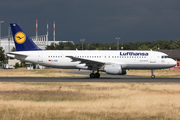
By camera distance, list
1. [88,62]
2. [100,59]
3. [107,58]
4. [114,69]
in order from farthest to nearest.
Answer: [100,59] → [107,58] → [88,62] → [114,69]

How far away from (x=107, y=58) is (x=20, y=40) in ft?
45.9

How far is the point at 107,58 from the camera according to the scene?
127ft

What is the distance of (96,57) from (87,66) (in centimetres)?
232

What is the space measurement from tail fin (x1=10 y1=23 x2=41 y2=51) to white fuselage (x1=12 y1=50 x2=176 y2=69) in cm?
109

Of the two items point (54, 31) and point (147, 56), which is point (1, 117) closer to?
point (147, 56)

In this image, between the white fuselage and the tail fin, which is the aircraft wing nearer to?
the white fuselage

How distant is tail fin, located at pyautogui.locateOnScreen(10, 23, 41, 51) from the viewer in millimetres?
40616

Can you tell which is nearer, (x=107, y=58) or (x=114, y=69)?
(x=114, y=69)

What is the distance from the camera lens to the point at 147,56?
38781 mm

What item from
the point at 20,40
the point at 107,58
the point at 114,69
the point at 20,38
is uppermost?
the point at 20,38

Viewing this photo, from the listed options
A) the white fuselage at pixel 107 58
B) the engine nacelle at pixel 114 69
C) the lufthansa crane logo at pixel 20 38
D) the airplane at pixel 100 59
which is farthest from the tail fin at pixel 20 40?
the engine nacelle at pixel 114 69

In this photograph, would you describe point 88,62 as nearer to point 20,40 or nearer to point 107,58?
point 107,58

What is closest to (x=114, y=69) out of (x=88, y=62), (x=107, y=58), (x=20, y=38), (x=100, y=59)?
(x=107, y=58)

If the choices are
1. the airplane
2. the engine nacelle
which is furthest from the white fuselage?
the engine nacelle
